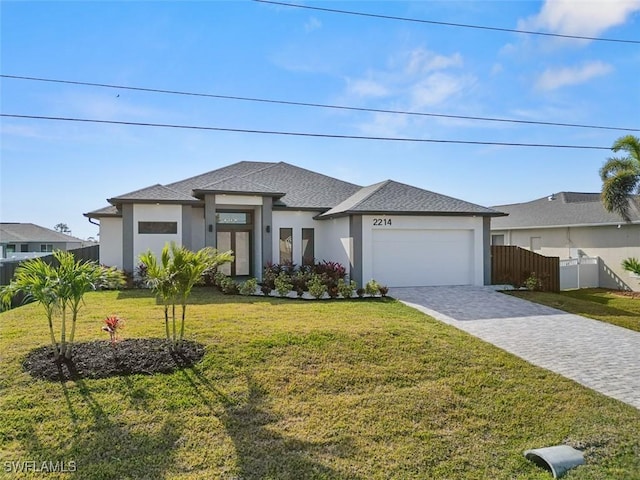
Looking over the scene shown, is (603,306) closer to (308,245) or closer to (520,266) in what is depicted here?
(520,266)

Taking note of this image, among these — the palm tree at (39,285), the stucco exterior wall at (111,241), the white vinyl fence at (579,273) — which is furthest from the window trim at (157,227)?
the white vinyl fence at (579,273)

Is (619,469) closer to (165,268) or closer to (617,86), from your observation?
(165,268)

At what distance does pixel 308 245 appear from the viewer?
1908 centimetres

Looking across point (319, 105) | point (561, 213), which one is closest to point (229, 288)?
point (319, 105)

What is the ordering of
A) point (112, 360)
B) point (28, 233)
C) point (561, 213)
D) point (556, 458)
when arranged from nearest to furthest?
point (556, 458) → point (112, 360) → point (561, 213) → point (28, 233)

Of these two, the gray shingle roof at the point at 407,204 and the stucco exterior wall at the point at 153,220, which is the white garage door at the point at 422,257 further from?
the stucco exterior wall at the point at 153,220

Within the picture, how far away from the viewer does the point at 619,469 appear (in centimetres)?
442

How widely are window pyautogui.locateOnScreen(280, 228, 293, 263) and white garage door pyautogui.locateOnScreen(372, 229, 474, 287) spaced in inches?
171

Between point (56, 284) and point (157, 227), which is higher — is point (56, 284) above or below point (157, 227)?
below

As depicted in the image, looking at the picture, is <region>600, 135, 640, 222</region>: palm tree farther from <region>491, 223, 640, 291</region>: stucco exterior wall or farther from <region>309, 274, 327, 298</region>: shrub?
<region>309, 274, 327, 298</region>: shrub

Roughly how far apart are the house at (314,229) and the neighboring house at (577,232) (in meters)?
8.13

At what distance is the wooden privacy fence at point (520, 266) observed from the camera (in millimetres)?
17297

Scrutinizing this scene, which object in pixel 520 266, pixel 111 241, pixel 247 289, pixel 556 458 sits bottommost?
pixel 556 458

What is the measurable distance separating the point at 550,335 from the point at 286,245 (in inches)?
458
